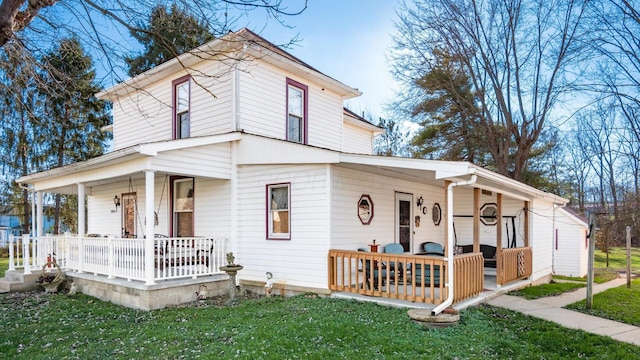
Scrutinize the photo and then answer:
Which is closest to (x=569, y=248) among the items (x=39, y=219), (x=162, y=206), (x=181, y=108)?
(x=162, y=206)

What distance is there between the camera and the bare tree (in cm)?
1557

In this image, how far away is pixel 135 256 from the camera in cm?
873

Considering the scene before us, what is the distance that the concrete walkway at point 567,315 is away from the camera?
6.61 metres

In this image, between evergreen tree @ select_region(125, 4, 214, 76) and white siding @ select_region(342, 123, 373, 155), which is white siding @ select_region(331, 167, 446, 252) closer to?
evergreen tree @ select_region(125, 4, 214, 76)

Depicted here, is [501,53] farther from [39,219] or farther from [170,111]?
[39,219]

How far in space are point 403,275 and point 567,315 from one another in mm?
3071

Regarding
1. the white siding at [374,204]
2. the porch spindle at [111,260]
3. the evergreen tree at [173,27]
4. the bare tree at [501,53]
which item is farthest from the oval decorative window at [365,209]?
the bare tree at [501,53]

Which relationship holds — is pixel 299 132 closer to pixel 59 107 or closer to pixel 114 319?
pixel 114 319

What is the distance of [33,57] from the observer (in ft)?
17.9

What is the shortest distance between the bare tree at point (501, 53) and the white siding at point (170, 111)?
9.36m

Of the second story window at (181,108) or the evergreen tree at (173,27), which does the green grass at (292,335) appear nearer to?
the evergreen tree at (173,27)

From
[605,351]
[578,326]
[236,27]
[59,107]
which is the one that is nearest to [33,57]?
[236,27]

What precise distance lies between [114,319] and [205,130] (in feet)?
16.9

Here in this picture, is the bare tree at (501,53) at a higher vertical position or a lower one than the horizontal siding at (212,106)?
higher
